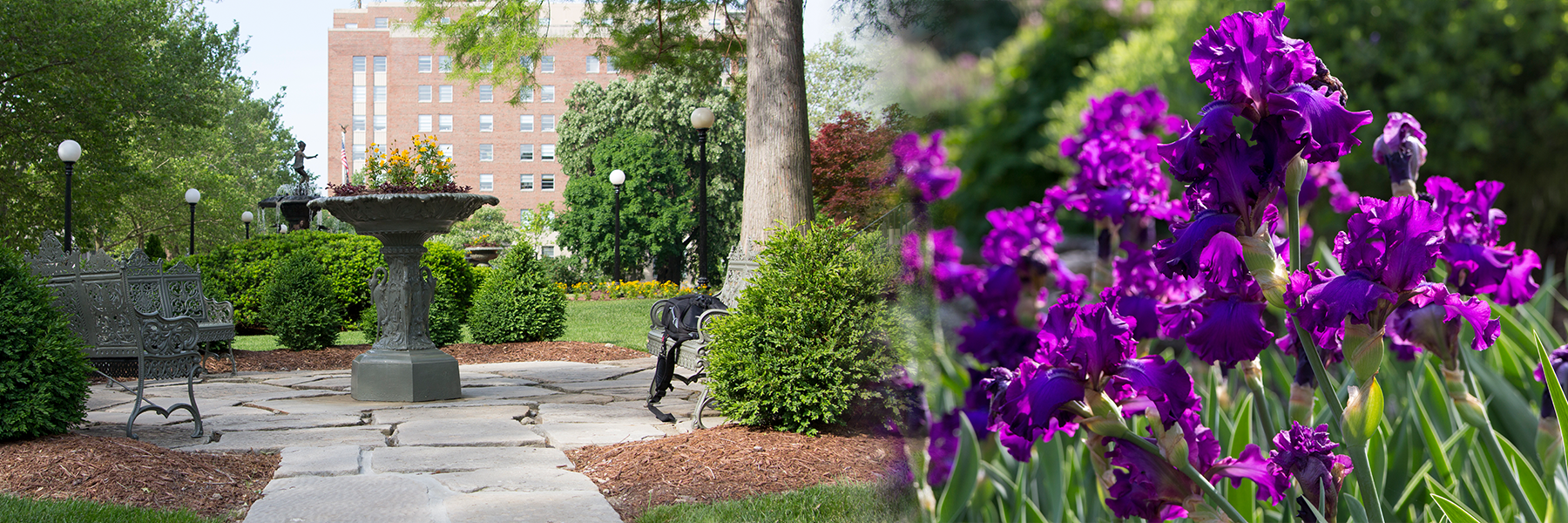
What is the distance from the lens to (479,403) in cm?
526

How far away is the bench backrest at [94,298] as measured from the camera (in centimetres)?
427

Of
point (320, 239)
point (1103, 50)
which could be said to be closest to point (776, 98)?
point (1103, 50)

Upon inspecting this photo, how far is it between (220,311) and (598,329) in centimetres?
450

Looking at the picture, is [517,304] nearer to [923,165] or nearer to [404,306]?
[404,306]

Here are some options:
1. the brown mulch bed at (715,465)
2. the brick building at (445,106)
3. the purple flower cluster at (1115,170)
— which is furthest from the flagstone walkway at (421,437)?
the brick building at (445,106)

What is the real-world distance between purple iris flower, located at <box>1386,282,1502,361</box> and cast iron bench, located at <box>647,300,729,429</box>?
3158mm

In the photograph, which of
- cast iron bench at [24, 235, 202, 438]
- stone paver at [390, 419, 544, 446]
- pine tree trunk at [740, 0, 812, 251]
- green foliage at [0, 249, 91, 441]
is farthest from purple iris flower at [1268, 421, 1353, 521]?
pine tree trunk at [740, 0, 812, 251]

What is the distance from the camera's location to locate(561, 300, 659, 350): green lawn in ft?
33.1

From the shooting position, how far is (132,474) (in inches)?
122

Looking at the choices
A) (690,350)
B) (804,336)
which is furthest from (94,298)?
(804,336)

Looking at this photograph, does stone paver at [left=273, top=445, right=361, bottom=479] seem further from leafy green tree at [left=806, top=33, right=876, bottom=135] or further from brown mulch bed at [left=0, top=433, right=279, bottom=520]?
leafy green tree at [left=806, top=33, right=876, bottom=135]

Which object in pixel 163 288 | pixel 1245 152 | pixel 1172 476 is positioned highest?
pixel 1245 152

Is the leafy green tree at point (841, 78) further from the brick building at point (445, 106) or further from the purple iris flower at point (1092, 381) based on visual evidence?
the brick building at point (445, 106)

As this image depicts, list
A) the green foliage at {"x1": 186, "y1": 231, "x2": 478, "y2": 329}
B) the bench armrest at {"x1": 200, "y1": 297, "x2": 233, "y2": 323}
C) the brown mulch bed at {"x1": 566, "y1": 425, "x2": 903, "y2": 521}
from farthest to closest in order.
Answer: the green foliage at {"x1": 186, "y1": 231, "x2": 478, "y2": 329} < the bench armrest at {"x1": 200, "y1": 297, "x2": 233, "y2": 323} < the brown mulch bed at {"x1": 566, "y1": 425, "x2": 903, "y2": 521}
